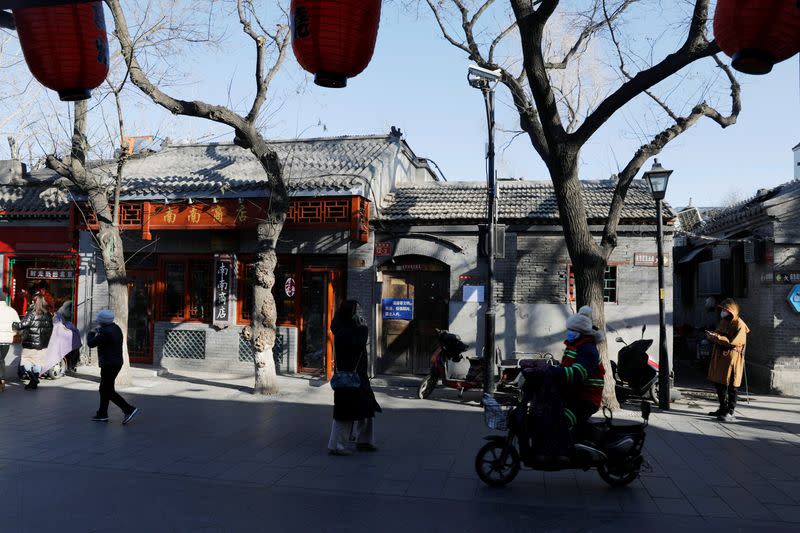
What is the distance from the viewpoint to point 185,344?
1455 centimetres

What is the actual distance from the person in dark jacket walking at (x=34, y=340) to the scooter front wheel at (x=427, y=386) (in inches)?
276

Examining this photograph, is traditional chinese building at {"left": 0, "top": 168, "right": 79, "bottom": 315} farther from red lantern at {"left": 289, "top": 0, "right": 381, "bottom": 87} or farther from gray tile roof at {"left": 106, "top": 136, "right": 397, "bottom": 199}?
red lantern at {"left": 289, "top": 0, "right": 381, "bottom": 87}

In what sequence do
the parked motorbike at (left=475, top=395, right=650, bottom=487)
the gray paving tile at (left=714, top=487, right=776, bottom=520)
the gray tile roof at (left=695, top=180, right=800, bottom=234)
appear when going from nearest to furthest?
the gray paving tile at (left=714, top=487, right=776, bottom=520), the parked motorbike at (left=475, top=395, right=650, bottom=487), the gray tile roof at (left=695, top=180, right=800, bottom=234)

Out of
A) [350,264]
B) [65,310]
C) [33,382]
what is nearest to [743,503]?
[350,264]

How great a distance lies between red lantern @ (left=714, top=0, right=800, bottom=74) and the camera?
3.77 meters

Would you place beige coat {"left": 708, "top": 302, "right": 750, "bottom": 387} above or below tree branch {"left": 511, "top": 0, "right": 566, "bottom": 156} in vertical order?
below

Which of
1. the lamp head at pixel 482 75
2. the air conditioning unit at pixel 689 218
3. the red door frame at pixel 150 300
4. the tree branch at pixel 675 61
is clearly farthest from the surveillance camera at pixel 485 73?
the air conditioning unit at pixel 689 218

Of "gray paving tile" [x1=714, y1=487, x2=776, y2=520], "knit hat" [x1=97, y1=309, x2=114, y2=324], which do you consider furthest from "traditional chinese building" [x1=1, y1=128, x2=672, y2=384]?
"gray paving tile" [x1=714, y1=487, x2=776, y2=520]

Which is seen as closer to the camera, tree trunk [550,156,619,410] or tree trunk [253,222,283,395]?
tree trunk [550,156,619,410]

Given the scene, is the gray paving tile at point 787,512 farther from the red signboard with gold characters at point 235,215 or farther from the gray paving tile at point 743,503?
the red signboard with gold characters at point 235,215

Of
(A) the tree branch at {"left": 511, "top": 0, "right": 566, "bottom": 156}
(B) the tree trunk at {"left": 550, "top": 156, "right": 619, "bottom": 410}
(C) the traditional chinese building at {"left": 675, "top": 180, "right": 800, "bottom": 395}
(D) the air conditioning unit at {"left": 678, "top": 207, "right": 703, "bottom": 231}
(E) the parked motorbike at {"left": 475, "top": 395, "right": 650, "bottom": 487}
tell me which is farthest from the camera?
(D) the air conditioning unit at {"left": 678, "top": 207, "right": 703, "bottom": 231}

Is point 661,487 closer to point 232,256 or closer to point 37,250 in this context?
point 232,256

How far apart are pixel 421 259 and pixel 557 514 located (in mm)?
8293

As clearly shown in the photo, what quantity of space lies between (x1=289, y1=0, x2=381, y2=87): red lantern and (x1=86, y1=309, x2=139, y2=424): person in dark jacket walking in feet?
20.8
